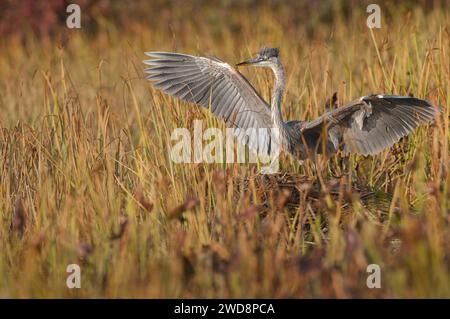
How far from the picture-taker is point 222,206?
404cm

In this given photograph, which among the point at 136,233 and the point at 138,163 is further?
the point at 138,163

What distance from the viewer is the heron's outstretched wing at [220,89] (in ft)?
17.4

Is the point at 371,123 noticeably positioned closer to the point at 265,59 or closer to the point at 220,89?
the point at 265,59

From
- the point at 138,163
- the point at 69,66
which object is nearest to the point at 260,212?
the point at 138,163

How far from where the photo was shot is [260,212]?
4.50 m

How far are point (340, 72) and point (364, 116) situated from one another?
5.35 feet

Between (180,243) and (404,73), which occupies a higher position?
(404,73)

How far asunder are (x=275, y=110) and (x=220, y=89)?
442 millimetres

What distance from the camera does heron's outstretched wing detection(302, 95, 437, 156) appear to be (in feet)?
16.1

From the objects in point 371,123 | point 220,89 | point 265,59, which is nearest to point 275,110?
point 265,59
